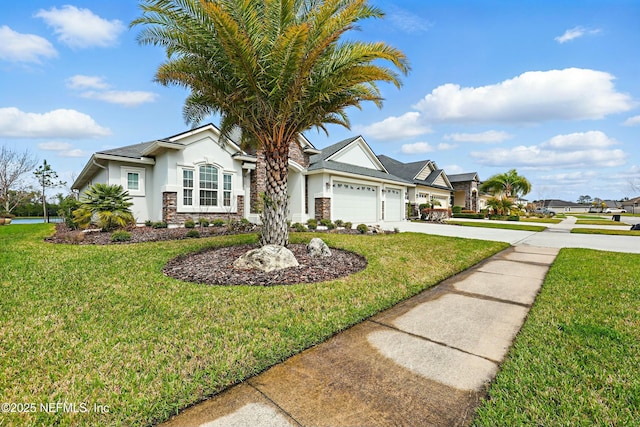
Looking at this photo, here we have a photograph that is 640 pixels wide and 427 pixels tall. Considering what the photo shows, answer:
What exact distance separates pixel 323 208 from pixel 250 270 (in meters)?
9.98

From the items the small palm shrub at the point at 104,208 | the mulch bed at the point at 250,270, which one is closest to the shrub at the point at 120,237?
the small palm shrub at the point at 104,208

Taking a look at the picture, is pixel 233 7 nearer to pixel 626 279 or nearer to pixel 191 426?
pixel 191 426

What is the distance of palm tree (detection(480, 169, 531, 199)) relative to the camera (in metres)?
37.0

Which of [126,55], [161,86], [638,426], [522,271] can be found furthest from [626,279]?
[126,55]

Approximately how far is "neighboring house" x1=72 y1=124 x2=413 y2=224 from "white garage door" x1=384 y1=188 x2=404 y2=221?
1481 millimetres

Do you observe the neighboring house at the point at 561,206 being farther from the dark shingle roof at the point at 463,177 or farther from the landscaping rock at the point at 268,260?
the landscaping rock at the point at 268,260

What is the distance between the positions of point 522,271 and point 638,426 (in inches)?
204

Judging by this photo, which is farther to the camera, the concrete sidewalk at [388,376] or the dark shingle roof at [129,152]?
the dark shingle roof at [129,152]

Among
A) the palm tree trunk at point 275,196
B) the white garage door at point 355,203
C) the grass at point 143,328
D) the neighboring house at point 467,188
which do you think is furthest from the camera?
the neighboring house at point 467,188

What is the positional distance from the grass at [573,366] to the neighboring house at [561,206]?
111864 millimetres

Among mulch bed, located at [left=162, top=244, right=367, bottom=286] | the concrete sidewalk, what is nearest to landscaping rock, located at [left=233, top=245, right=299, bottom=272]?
mulch bed, located at [left=162, top=244, right=367, bottom=286]

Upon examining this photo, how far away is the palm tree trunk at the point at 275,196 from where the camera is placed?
21.3 ft

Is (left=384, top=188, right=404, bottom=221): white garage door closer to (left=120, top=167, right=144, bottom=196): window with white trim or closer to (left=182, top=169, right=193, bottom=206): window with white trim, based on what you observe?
(left=182, top=169, right=193, bottom=206): window with white trim

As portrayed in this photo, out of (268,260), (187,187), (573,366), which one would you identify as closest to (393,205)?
(187,187)
